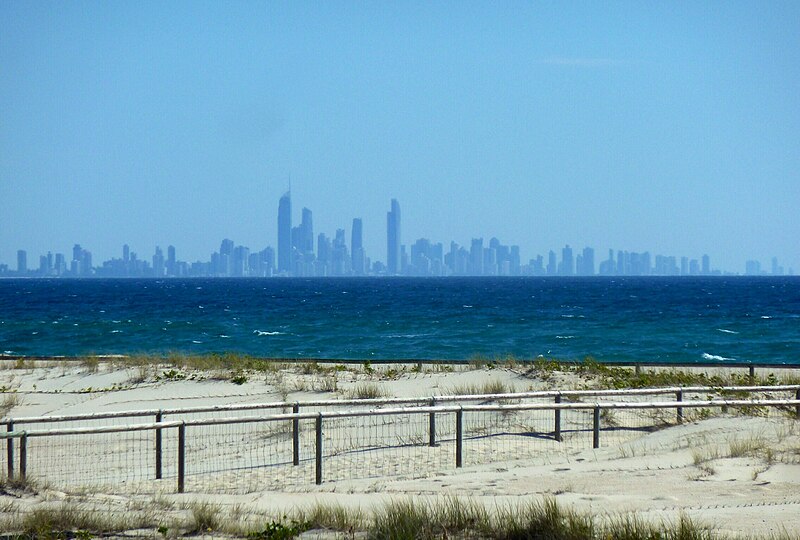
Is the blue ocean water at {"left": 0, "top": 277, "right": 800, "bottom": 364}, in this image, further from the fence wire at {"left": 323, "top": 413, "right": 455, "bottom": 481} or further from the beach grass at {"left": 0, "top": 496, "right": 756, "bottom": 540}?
the beach grass at {"left": 0, "top": 496, "right": 756, "bottom": 540}

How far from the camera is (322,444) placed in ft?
47.7

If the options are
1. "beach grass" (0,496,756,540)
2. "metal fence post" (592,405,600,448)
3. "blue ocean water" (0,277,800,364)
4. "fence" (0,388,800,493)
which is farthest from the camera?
"blue ocean water" (0,277,800,364)

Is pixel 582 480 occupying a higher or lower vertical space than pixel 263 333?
higher

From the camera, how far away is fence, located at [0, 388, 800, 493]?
1228 centimetres

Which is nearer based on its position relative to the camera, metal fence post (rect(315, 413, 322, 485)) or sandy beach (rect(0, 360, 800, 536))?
sandy beach (rect(0, 360, 800, 536))

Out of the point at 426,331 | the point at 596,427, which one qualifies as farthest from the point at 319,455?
the point at 426,331

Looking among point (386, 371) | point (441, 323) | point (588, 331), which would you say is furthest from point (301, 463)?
point (441, 323)

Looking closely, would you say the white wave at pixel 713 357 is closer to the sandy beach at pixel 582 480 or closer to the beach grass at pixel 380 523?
the sandy beach at pixel 582 480

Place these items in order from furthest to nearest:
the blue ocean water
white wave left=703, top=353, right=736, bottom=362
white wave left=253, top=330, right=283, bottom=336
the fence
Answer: white wave left=253, top=330, right=283, bottom=336 < the blue ocean water < white wave left=703, top=353, right=736, bottom=362 < the fence

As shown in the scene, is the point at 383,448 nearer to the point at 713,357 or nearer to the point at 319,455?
the point at 319,455

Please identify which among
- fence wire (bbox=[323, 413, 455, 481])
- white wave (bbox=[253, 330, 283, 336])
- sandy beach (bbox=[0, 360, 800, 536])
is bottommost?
white wave (bbox=[253, 330, 283, 336])

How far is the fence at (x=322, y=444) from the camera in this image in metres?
12.3

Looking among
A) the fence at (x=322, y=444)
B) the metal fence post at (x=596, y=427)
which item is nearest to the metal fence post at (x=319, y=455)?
the fence at (x=322, y=444)

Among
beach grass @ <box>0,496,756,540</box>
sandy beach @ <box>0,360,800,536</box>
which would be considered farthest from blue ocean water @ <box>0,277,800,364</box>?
beach grass @ <box>0,496,756,540</box>
